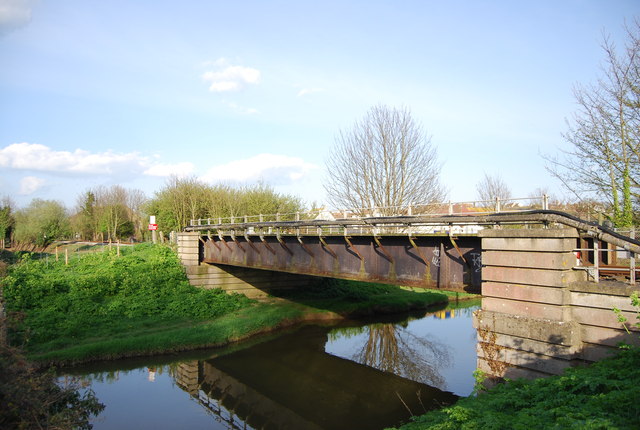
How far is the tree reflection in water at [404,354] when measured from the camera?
1839cm

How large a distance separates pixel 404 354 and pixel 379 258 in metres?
7.91

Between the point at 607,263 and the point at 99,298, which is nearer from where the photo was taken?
the point at 607,263

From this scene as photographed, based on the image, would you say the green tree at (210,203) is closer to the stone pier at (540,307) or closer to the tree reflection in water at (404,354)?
the tree reflection in water at (404,354)

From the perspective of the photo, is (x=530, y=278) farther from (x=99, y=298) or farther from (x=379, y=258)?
(x=99, y=298)

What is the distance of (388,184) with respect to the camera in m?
28.9

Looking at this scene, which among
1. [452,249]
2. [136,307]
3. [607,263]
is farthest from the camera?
[136,307]

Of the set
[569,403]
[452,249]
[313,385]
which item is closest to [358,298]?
[313,385]

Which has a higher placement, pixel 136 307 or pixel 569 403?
pixel 569 403

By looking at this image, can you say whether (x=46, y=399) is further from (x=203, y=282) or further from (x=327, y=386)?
(x=203, y=282)

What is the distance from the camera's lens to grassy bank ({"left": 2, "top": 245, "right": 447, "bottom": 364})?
779 inches

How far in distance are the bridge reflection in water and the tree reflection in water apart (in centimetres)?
4

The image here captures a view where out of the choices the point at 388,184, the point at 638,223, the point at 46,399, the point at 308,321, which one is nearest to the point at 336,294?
the point at 308,321

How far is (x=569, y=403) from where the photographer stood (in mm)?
7051

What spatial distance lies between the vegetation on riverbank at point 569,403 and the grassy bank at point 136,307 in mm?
15320
